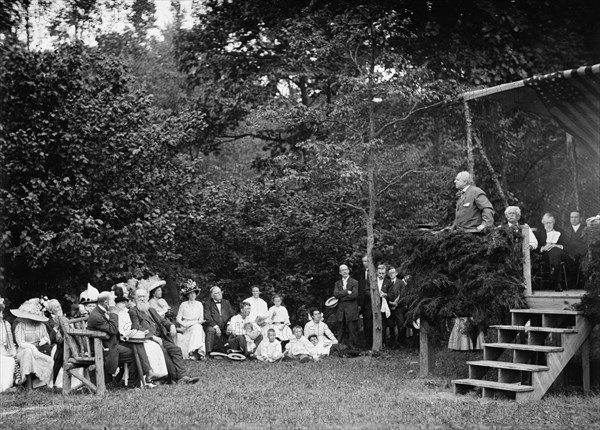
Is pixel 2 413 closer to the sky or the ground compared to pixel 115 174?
closer to the ground

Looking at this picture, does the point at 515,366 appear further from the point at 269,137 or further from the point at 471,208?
the point at 269,137

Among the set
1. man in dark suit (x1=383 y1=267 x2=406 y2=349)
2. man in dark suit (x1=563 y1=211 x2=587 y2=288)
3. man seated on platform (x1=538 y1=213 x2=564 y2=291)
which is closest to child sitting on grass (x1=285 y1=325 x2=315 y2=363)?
A: man in dark suit (x1=383 y1=267 x2=406 y2=349)

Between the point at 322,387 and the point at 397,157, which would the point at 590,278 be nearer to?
the point at 322,387

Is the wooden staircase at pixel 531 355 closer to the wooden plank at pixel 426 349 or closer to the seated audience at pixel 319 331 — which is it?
the wooden plank at pixel 426 349

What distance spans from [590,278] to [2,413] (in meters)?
7.28

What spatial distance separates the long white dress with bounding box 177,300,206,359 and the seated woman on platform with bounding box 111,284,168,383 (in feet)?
11.3

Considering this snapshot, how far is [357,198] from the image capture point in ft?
60.3

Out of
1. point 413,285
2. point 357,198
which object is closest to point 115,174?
point 357,198

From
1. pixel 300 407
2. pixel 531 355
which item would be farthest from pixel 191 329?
pixel 531 355

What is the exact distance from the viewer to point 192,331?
622 inches

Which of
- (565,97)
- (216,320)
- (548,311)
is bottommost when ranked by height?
(216,320)

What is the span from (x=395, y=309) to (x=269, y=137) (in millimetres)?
7431

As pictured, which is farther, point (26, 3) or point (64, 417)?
point (26, 3)

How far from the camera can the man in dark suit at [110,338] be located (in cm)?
1148
